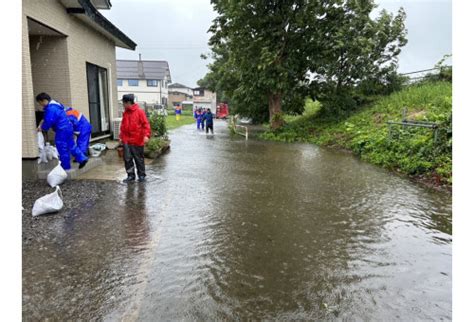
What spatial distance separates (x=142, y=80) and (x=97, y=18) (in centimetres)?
5310

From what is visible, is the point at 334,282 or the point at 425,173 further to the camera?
the point at 425,173

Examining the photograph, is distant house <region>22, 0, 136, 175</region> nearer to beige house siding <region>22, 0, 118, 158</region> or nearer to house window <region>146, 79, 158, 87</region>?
beige house siding <region>22, 0, 118, 158</region>

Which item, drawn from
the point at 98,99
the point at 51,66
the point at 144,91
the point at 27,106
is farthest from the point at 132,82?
the point at 27,106

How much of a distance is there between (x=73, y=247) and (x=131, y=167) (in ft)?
10.7

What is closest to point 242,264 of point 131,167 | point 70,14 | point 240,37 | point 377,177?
point 131,167

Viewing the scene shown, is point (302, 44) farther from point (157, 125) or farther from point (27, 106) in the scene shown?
point (27, 106)

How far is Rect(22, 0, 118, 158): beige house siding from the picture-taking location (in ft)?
20.4

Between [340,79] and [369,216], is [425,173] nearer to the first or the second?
[369,216]

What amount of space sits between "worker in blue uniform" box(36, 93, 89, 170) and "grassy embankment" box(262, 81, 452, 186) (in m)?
8.22

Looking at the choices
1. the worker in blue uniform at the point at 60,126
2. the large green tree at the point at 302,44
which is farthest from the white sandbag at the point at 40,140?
the large green tree at the point at 302,44

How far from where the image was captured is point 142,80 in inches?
2327

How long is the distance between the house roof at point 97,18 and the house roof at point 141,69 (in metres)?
49.2

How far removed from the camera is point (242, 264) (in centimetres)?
362

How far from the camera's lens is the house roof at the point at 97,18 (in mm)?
7841
